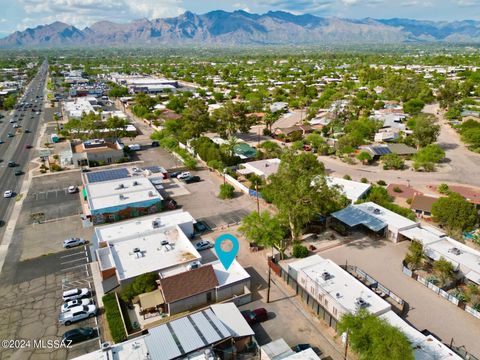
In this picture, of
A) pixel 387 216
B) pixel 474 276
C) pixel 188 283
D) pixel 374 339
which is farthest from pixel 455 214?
pixel 188 283

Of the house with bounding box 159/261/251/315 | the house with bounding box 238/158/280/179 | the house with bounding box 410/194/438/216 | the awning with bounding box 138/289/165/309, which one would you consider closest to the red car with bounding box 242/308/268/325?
the house with bounding box 159/261/251/315

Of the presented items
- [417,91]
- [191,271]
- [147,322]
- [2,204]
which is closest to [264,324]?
[191,271]

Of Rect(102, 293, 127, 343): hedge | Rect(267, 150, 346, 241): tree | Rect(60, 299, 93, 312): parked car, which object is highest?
Rect(267, 150, 346, 241): tree

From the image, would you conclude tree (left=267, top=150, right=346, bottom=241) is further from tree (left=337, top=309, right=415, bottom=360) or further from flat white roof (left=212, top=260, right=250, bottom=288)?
tree (left=337, top=309, right=415, bottom=360)

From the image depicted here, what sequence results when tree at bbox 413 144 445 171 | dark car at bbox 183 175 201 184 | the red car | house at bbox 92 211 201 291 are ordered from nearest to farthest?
the red car, house at bbox 92 211 201 291, dark car at bbox 183 175 201 184, tree at bbox 413 144 445 171

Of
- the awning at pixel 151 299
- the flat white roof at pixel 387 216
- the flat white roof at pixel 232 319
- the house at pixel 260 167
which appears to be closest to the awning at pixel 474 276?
the flat white roof at pixel 387 216

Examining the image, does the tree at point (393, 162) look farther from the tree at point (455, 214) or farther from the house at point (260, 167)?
the tree at point (455, 214)

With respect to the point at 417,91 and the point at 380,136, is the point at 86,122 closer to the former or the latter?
the point at 380,136
